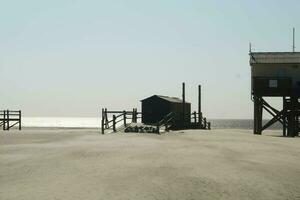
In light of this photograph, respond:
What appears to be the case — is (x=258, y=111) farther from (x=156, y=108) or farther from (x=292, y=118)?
(x=156, y=108)

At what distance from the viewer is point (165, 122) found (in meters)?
42.2

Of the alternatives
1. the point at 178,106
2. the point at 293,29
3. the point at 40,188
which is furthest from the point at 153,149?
the point at 293,29

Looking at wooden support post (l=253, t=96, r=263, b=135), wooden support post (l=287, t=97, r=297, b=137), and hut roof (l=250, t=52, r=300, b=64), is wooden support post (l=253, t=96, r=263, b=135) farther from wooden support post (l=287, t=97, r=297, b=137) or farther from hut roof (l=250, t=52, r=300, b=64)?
hut roof (l=250, t=52, r=300, b=64)

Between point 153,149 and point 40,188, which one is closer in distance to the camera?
point 40,188

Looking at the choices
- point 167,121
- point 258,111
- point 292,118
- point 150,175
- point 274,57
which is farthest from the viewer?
point 258,111

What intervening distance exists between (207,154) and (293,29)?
42076mm

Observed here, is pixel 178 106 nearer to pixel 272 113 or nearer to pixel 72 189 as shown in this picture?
pixel 272 113

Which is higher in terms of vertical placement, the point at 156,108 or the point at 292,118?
the point at 156,108

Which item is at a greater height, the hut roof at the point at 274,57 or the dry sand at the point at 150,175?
the hut roof at the point at 274,57

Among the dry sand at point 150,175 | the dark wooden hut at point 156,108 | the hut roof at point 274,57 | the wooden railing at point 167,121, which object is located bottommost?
the dry sand at point 150,175

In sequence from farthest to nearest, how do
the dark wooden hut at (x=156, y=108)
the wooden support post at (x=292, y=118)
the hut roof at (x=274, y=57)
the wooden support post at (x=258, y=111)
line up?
the dark wooden hut at (x=156, y=108)
the wooden support post at (x=258, y=111)
the wooden support post at (x=292, y=118)
the hut roof at (x=274, y=57)

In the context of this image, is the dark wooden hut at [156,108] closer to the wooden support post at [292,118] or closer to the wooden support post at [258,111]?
the wooden support post at [258,111]

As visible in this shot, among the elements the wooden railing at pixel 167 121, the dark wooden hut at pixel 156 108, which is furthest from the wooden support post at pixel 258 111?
the dark wooden hut at pixel 156 108

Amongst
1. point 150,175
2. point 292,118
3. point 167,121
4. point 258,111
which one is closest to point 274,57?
point 258,111
